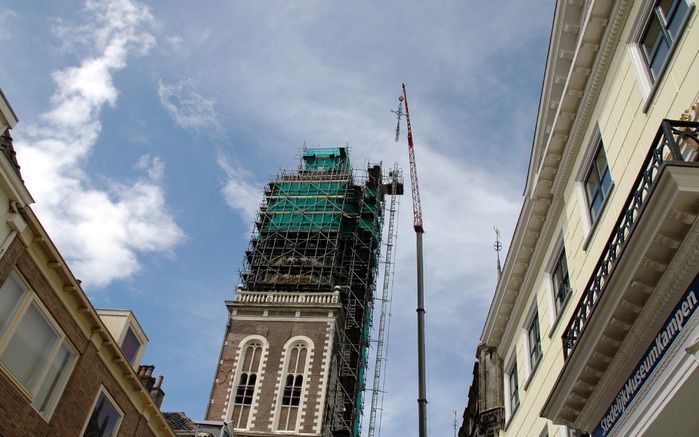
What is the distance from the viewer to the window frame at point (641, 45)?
11039 millimetres

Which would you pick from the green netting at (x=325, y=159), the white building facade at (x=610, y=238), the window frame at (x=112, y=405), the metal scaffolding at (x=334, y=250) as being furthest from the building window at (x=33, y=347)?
the green netting at (x=325, y=159)

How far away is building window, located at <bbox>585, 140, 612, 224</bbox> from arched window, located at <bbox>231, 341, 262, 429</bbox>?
47352mm

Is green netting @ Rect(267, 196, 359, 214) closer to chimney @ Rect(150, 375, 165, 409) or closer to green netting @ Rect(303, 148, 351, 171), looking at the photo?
green netting @ Rect(303, 148, 351, 171)

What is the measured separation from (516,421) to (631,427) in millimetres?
9732

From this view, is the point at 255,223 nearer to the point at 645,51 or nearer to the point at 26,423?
the point at 26,423

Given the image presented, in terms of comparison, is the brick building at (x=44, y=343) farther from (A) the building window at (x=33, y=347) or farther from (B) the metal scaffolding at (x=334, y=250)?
(B) the metal scaffolding at (x=334, y=250)

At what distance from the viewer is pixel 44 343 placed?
17000mm

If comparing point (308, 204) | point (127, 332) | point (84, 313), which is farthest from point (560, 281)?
point (308, 204)

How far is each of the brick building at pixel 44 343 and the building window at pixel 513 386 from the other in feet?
37.6

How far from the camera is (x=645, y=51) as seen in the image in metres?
Answer: 12.8

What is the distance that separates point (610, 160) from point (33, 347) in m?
13.5

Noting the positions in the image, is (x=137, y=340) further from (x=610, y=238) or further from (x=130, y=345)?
(x=610, y=238)

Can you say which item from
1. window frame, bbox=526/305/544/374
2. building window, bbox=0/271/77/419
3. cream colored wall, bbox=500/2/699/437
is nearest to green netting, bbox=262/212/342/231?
window frame, bbox=526/305/544/374

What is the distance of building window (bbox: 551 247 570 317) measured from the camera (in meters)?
16.2
